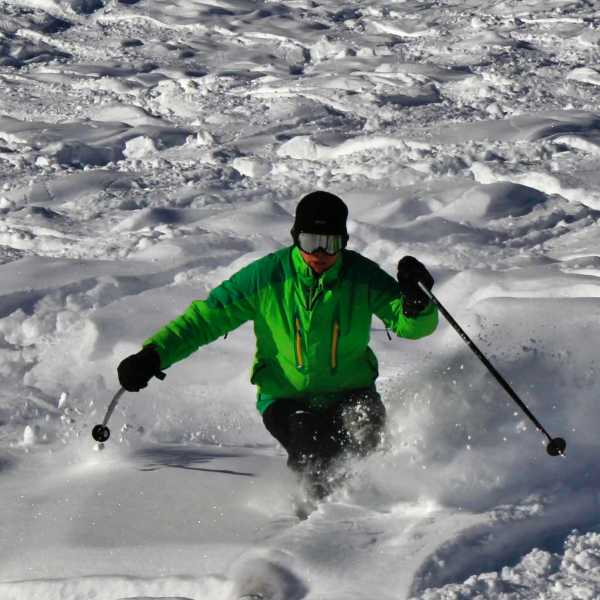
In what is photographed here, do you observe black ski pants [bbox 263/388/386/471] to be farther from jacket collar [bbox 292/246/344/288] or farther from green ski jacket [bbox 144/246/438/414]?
jacket collar [bbox 292/246/344/288]

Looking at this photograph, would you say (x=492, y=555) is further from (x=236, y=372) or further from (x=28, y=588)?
(x=236, y=372)

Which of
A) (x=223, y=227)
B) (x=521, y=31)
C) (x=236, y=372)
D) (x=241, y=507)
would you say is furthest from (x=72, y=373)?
(x=521, y=31)

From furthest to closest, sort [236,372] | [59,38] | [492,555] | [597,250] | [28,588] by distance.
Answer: [59,38] → [597,250] → [236,372] → [28,588] → [492,555]

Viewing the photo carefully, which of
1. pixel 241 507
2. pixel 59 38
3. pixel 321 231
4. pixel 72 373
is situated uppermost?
pixel 321 231

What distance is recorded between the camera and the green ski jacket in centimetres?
362

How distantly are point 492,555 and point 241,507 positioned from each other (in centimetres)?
113

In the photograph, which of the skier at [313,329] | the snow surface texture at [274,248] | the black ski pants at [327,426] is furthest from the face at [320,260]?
the snow surface texture at [274,248]

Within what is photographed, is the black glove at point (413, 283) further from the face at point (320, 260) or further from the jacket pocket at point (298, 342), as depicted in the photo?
the jacket pocket at point (298, 342)

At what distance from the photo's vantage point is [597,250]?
21.0 feet

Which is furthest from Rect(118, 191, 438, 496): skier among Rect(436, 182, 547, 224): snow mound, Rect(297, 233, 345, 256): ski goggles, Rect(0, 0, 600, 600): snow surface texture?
Rect(436, 182, 547, 224): snow mound

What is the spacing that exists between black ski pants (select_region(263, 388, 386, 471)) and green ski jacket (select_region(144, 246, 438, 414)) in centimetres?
11

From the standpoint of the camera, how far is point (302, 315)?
12.0 feet

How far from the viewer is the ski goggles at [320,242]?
3.45 meters

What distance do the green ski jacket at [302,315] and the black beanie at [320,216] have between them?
17cm
